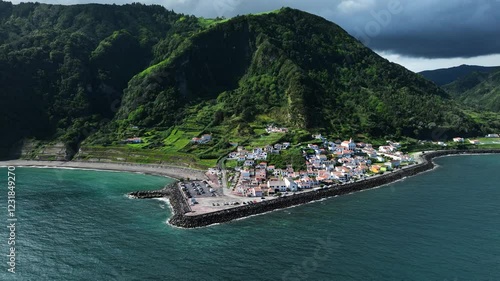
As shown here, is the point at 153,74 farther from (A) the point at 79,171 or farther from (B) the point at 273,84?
(A) the point at 79,171

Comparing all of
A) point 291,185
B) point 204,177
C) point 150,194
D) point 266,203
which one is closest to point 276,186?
point 291,185

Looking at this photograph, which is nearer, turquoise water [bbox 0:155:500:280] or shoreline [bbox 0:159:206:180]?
turquoise water [bbox 0:155:500:280]

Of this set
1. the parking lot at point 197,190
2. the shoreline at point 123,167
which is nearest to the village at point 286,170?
the parking lot at point 197,190

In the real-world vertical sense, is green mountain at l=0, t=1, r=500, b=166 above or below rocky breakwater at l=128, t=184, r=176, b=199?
above

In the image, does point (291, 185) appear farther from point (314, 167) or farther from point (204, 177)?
point (204, 177)

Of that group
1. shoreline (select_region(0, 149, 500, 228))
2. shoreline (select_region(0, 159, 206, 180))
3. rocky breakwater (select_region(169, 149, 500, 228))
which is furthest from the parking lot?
shoreline (select_region(0, 159, 206, 180))
